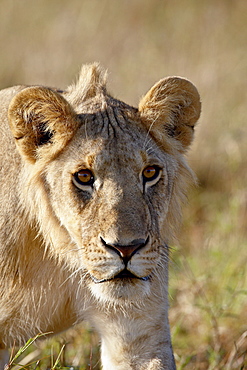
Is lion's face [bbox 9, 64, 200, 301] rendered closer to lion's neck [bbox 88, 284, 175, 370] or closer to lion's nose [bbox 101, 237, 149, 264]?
lion's nose [bbox 101, 237, 149, 264]

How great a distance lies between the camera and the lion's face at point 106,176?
3279mm

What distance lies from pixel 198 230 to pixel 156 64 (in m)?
4.31

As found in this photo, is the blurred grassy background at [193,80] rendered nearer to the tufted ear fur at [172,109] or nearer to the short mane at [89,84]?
the tufted ear fur at [172,109]

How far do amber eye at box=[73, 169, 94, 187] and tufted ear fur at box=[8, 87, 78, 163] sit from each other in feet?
0.72

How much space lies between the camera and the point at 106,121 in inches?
145

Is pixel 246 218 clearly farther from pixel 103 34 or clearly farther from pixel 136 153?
pixel 103 34

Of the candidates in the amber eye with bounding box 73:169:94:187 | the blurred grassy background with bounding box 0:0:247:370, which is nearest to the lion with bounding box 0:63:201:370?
the amber eye with bounding box 73:169:94:187

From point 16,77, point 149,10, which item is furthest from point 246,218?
point 149,10

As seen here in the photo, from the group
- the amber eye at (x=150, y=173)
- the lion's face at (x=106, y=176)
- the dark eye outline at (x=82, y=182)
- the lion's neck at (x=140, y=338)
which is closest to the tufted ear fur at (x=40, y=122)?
the lion's face at (x=106, y=176)

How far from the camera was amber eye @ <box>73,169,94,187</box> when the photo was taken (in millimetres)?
3463

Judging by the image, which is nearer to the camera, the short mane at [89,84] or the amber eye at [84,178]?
the amber eye at [84,178]

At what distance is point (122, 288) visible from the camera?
3.29 m

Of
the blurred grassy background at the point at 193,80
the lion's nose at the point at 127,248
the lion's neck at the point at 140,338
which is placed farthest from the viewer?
the blurred grassy background at the point at 193,80

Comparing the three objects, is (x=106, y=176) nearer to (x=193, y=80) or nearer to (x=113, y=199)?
(x=113, y=199)
